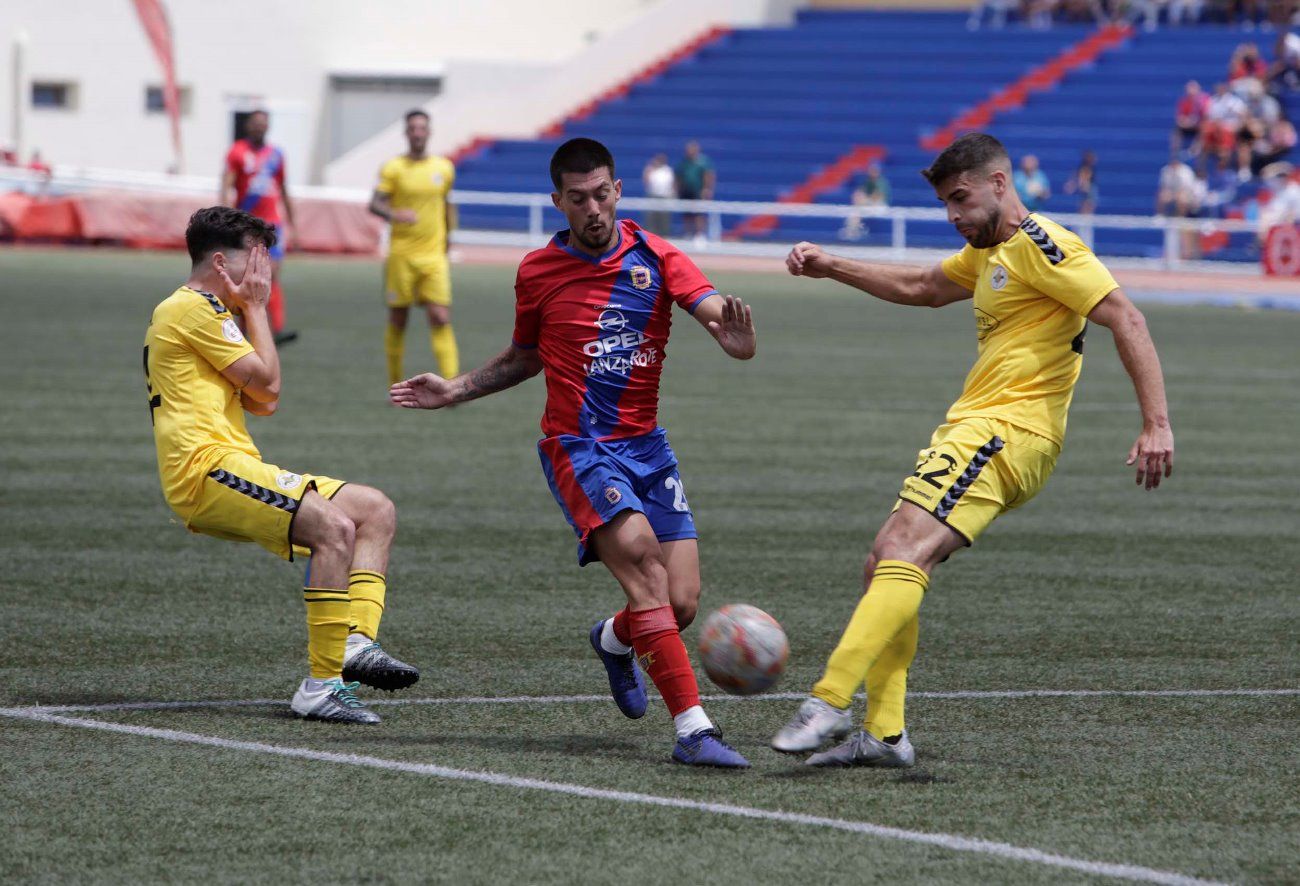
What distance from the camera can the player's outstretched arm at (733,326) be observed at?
6.31 metres

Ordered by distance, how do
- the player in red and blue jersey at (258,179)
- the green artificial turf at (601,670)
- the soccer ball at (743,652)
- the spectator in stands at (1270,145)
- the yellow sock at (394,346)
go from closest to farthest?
1. the green artificial turf at (601,670)
2. the soccer ball at (743,652)
3. the yellow sock at (394,346)
4. the player in red and blue jersey at (258,179)
5. the spectator in stands at (1270,145)

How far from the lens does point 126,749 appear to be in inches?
247

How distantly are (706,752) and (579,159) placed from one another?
187 cm

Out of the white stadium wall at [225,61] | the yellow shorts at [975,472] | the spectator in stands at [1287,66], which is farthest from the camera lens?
the white stadium wall at [225,61]

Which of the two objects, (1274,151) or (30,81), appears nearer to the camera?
(1274,151)

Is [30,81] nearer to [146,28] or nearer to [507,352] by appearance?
[146,28]

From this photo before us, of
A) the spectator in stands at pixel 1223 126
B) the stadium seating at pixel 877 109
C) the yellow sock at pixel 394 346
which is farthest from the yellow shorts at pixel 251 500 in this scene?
the spectator in stands at pixel 1223 126

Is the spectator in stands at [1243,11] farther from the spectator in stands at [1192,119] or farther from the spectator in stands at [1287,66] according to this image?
the spectator in stands at [1192,119]

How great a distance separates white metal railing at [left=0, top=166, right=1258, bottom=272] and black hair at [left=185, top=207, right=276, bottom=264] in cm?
2912

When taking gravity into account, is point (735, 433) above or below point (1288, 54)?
below

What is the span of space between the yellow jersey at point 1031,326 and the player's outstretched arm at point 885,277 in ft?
1.16

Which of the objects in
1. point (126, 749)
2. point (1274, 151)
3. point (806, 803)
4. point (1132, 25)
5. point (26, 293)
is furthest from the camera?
point (1132, 25)

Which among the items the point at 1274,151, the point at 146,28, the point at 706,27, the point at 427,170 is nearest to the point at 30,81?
the point at 146,28

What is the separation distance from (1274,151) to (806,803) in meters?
35.6
